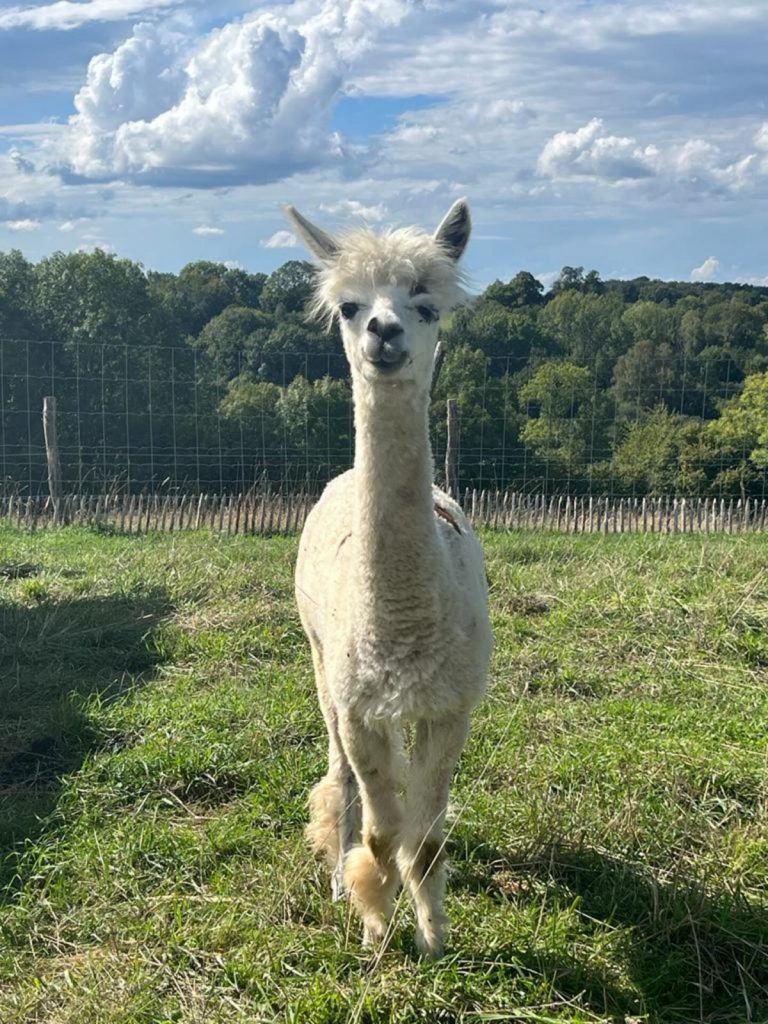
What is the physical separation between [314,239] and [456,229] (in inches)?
21.2

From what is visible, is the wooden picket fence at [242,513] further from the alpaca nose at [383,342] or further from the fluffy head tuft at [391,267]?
the alpaca nose at [383,342]

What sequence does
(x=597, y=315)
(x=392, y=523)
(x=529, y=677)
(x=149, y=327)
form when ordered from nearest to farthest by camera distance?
(x=392, y=523) < (x=529, y=677) < (x=149, y=327) < (x=597, y=315)

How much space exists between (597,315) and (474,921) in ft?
104

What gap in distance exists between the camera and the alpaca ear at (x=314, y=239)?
3.54m

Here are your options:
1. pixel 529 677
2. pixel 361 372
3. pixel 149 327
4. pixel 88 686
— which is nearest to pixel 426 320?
pixel 361 372

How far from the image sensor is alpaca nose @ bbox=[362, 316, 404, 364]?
9.91 ft

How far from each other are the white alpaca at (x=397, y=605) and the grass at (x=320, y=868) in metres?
0.23

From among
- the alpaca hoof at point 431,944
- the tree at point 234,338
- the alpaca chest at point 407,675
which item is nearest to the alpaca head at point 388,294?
the alpaca chest at point 407,675

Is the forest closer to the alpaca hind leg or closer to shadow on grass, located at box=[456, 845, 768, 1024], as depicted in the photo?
the alpaca hind leg

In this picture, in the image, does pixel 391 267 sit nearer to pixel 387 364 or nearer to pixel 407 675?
pixel 387 364

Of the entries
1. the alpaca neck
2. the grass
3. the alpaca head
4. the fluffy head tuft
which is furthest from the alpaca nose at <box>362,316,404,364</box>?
the grass

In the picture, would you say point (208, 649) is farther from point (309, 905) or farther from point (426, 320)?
point (426, 320)

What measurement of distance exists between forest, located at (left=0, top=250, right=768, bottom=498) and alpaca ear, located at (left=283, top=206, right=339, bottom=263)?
42.1 ft

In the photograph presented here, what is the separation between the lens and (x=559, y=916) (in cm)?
A: 332
